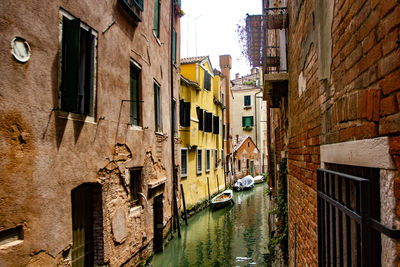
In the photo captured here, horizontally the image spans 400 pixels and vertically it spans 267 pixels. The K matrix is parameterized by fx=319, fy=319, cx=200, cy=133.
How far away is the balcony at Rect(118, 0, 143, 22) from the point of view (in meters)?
6.56

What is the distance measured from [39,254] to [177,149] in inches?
328

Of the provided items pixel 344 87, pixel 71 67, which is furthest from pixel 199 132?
pixel 344 87

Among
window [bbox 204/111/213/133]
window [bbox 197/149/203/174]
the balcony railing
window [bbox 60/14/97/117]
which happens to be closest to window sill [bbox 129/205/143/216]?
window [bbox 60/14/97/117]

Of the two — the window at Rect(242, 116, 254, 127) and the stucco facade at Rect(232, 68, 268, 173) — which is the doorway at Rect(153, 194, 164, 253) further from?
the window at Rect(242, 116, 254, 127)

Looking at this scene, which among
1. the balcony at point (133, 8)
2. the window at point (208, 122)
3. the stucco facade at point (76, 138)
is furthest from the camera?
the window at point (208, 122)

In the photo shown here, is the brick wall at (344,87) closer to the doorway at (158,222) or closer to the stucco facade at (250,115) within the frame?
the doorway at (158,222)

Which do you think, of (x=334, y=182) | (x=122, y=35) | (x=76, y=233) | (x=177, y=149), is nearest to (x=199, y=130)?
(x=177, y=149)

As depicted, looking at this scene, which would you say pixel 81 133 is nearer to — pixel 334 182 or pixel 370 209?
Result: pixel 334 182

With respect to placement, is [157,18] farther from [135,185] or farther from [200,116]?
[200,116]

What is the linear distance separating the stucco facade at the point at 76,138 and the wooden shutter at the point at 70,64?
0.02m

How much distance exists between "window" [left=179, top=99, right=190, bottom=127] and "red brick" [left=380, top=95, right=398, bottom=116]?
39.8 feet

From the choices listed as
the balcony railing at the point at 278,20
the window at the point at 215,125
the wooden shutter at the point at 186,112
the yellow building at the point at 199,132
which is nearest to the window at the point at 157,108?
the yellow building at the point at 199,132

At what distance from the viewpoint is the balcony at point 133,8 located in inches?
258

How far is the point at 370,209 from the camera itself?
1676 mm
